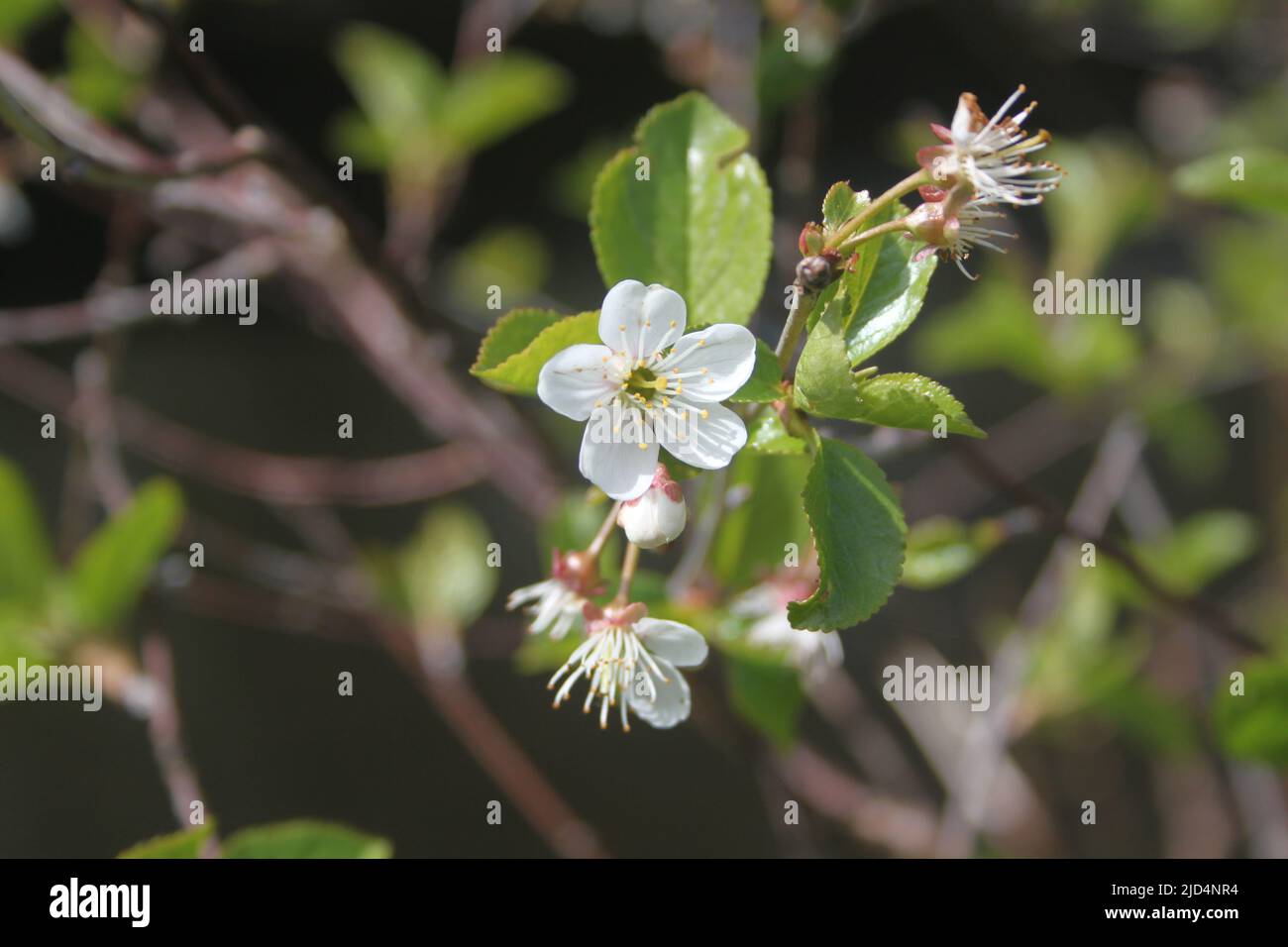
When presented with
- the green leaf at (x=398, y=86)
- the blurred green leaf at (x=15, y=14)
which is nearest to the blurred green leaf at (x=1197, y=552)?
the green leaf at (x=398, y=86)

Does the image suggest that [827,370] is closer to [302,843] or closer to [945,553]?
[945,553]

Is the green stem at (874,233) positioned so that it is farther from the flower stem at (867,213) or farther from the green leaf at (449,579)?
Result: the green leaf at (449,579)

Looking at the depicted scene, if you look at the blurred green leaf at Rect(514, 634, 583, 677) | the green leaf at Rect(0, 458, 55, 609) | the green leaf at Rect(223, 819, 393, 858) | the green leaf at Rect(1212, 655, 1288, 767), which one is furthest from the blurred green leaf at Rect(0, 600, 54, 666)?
the green leaf at Rect(1212, 655, 1288, 767)

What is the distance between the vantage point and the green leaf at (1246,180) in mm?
839

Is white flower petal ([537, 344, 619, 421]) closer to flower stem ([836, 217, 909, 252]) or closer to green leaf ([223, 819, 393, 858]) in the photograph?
flower stem ([836, 217, 909, 252])

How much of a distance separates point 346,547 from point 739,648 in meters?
1.01

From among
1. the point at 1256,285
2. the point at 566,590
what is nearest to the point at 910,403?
the point at 566,590

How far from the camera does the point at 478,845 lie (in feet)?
7.89

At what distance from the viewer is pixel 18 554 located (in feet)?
3.88

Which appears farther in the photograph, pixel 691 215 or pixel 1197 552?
pixel 1197 552

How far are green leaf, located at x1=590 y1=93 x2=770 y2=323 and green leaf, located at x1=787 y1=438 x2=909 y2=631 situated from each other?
0.14 metres

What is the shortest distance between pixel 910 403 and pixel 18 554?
105cm

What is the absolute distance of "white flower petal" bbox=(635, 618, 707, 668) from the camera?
26.7 inches

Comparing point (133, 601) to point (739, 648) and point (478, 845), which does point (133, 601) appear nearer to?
point (739, 648)
